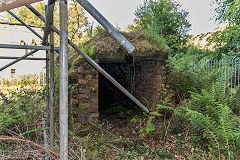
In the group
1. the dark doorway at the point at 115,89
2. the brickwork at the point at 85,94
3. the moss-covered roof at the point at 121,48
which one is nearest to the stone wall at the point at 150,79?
the moss-covered roof at the point at 121,48

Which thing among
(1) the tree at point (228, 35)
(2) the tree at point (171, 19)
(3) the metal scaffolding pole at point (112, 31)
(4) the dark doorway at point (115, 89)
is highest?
(2) the tree at point (171, 19)

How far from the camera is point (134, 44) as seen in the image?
11.6 feet

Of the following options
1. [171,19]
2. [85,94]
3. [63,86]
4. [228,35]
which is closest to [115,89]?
[85,94]

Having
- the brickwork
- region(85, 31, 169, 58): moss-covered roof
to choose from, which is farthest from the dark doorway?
the brickwork

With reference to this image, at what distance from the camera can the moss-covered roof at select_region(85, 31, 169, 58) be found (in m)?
3.33

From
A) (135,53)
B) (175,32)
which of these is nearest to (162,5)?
(175,32)

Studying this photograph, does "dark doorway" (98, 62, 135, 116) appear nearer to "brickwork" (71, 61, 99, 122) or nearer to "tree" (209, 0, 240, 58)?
"brickwork" (71, 61, 99, 122)

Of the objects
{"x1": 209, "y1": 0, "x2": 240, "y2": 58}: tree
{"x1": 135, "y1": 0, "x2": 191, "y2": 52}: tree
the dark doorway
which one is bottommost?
the dark doorway

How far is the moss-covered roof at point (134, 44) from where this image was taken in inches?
131

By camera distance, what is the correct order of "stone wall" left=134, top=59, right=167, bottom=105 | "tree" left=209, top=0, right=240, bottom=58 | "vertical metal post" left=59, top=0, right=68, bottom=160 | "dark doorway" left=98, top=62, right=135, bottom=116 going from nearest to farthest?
"vertical metal post" left=59, top=0, right=68, bottom=160 → "stone wall" left=134, top=59, right=167, bottom=105 → "dark doorway" left=98, top=62, right=135, bottom=116 → "tree" left=209, top=0, right=240, bottom=58

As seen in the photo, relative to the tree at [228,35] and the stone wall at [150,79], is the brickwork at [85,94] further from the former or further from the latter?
the tree at [228,35]

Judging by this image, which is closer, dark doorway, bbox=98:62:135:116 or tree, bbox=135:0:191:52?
dark doorway, bbox=98:62:135:116

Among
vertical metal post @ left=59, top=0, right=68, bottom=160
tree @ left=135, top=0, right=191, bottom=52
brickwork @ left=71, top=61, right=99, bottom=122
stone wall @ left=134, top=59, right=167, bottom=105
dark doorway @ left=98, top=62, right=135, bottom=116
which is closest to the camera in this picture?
vertical metal post @ left=59, top=0, right=68, bottom=160

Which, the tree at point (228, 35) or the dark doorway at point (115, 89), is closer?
the dark doorway at point (115, 89)
